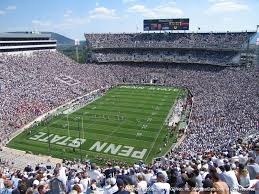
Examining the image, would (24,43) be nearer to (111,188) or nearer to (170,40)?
(170,40)

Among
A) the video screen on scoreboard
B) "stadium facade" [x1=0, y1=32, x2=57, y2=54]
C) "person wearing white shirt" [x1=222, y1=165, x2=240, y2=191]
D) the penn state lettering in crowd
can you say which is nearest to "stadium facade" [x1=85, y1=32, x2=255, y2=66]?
the penn state lettering in crowd

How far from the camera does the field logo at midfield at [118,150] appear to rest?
30.5 meters

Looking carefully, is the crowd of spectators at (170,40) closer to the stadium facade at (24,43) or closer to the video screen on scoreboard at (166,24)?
the video screen on scoreboard at (166,24)

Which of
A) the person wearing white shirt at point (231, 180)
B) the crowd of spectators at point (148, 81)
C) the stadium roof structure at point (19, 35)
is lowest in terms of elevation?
the crowd of spectators at point (148, 81)

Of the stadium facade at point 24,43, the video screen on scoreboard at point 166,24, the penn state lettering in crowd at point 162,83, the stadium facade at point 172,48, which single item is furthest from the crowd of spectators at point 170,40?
the stadium facade at point 24,43

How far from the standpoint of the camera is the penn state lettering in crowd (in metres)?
9.33

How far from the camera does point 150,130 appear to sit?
3734cm

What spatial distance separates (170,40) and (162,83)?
15998mm

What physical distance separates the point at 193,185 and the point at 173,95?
47.8 m

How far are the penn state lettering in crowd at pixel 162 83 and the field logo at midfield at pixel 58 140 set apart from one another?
331cm

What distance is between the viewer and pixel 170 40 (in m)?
76.7

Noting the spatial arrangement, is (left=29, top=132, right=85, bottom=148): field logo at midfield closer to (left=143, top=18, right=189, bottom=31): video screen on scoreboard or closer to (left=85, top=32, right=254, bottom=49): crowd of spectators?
(left=85, top=32, right=254, bottom=49): crowd of spectators

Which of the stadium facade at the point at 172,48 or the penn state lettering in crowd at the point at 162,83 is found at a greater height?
the stadium facade at the point at 172,48

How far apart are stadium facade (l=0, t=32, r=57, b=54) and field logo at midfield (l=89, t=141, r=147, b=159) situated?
3476 centimetres
